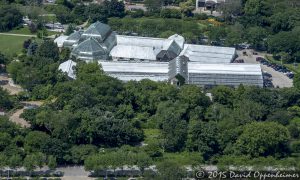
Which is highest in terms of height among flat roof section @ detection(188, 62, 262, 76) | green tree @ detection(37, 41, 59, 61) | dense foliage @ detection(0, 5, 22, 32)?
dense foliage @ detection(0, 5, 22, 32)

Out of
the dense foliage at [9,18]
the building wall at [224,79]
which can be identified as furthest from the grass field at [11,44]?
the building wall at [224,79]

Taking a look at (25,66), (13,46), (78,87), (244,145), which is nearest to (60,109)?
(78,87)

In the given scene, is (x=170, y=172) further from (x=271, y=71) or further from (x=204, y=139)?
(x=271, y=71)

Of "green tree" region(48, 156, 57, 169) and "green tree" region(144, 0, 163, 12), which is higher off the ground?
"green tree" region(144, 0, 163, 12)

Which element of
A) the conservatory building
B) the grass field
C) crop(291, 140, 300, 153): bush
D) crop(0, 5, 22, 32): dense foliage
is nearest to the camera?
crop(291, 140, 300, 153): bush

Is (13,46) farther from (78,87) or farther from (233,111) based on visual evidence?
(233,111)

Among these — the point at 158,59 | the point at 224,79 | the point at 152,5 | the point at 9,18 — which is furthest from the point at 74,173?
the point at 152,5

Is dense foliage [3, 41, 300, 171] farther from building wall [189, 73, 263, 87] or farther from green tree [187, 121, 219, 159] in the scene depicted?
building wall [189, 73, 263, 87]

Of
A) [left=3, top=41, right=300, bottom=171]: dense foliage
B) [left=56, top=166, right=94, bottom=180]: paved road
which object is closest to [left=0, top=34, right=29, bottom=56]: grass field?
[left=3, top=41, right=300, bottom=171]: dense foliage
